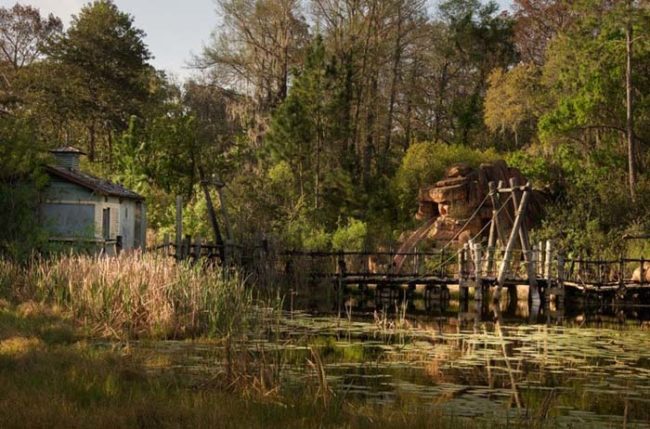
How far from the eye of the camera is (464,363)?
1605 centimetres

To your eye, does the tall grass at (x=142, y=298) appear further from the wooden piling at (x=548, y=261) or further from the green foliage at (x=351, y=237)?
the green foliage at (x=351, y=237)

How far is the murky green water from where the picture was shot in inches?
473

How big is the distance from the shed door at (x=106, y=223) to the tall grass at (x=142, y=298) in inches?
423

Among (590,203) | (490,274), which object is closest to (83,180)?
(490,274)

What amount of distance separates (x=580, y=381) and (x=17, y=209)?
1793cm

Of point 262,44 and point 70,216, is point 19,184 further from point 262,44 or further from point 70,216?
point 262,44

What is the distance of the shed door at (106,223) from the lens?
30219 mm

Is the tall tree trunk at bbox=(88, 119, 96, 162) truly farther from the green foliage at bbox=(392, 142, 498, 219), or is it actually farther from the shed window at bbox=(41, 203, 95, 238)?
the shed window at bbox=(41, 203, 95, 238)

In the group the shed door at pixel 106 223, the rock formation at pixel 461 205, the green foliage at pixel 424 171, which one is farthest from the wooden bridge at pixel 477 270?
the green foliage at pixel 424 171

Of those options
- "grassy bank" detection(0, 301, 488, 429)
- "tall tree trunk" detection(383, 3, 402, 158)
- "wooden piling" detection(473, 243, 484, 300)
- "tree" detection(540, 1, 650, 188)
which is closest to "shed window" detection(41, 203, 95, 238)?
"wooden piling" detection(473, 243, 484, 300)

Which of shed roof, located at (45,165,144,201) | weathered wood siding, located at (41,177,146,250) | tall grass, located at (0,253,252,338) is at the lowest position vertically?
tall grass, located at (0,253,252,338)

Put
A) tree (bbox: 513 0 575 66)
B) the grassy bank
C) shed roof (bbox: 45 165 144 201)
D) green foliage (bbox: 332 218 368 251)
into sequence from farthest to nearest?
tree (bbox: 513 0 575 66) < green foliage (bbox: 332 218 368 251) < shed roof (bbox: 45 165 144 201) < the grassy bank

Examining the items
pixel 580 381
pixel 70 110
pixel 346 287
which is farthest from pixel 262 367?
pixel 70 110

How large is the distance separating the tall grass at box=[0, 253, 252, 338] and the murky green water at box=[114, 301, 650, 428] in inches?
34.7
